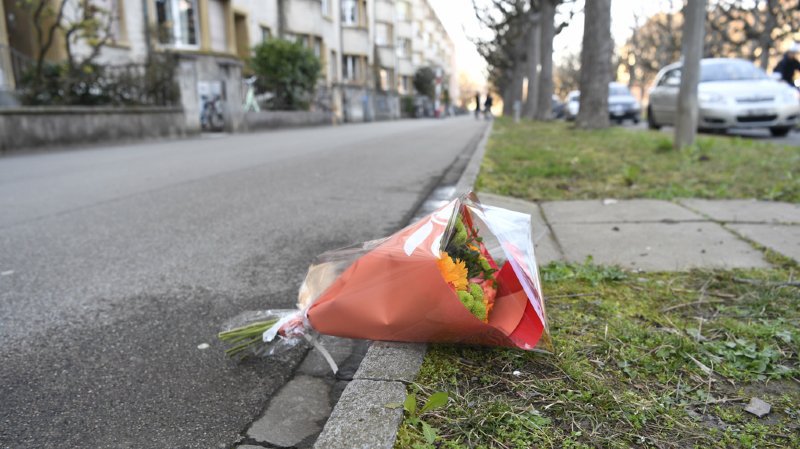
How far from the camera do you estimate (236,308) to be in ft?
9.05

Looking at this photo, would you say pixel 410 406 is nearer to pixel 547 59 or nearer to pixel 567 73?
pixel 547 59

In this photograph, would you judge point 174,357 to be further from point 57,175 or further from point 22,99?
point 22,99

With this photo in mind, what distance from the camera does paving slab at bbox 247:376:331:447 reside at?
176 cm

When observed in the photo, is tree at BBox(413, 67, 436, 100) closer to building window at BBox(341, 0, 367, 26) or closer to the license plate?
building window at BBox(341, 0, 367, 26)

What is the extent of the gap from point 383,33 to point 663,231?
171 ft

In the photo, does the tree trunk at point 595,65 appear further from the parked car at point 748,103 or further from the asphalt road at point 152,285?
the asphalt road at point 152,285

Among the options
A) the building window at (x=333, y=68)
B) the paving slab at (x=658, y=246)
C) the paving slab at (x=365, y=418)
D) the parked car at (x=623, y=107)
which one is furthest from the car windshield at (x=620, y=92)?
the paving slab at (x=365, y=418)

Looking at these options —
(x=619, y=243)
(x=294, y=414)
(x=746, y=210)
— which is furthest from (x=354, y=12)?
(x=294, y=414)

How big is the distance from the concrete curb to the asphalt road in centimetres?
37

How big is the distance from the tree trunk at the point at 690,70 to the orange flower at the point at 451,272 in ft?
23.8

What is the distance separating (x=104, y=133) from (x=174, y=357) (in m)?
12.9

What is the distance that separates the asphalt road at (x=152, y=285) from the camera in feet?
6.14

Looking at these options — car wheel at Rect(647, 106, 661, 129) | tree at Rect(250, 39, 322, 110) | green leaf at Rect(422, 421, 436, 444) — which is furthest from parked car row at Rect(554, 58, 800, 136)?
tree at Rect(250, 39, 322, 110)

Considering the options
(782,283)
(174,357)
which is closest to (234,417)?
(174,357)
